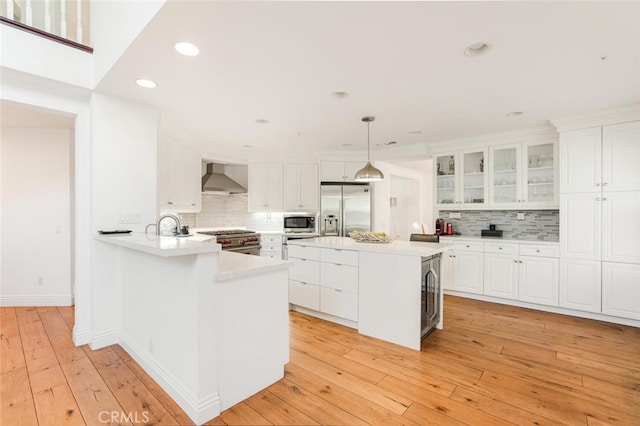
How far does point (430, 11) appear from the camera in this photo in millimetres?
1706

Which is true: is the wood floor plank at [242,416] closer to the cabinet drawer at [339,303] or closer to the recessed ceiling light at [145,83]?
the cabinet drawer at [339,303]

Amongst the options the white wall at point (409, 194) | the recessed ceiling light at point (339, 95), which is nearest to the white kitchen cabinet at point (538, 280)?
the white wall at point (409, 194)

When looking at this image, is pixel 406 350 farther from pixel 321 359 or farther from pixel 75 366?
pixel 75 366

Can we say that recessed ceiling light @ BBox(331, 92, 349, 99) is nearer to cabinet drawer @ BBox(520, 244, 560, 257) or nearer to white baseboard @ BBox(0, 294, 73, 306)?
cabinet drawer @ BBox(520, 244, 560, 257)

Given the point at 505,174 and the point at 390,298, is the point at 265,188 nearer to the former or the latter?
the point at 390,298

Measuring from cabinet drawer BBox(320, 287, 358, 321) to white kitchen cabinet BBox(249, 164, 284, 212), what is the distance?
→ 269 cm

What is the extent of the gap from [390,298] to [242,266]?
1584 mm

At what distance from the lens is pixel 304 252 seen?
367 cm

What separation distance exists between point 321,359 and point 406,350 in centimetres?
82

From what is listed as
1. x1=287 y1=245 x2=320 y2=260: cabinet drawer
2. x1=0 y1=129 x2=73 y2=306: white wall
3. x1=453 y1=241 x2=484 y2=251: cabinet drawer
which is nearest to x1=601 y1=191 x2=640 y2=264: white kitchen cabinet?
x1=453 y1=241 x2=484 y2=251: cabinet drawer

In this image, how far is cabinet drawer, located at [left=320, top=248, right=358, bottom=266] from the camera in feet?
10.7

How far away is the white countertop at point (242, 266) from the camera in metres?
1.94

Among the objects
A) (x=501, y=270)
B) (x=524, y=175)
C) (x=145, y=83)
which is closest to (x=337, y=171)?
(x=524, y=175)

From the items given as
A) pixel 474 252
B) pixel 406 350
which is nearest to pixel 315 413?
pixel 406 350
